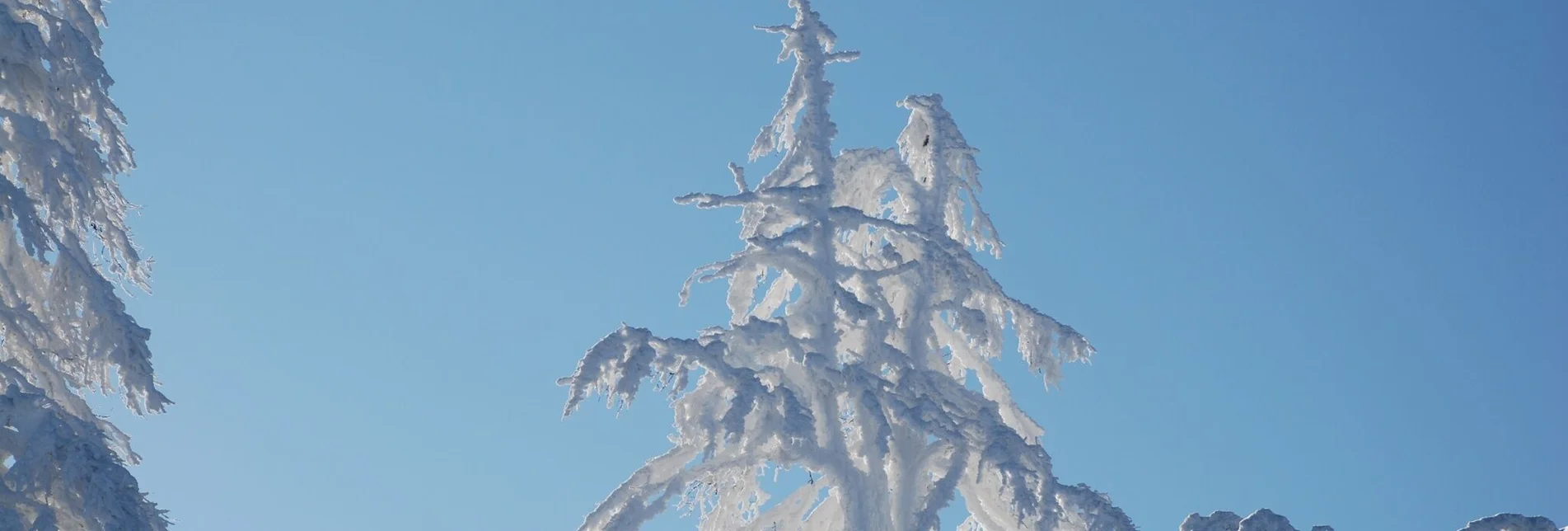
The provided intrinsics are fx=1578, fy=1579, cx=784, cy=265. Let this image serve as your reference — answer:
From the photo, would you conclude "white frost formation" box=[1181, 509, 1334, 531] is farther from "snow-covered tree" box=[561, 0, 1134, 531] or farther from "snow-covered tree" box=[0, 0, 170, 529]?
"snow-covered tree" box=[0, 0, 170, 529]

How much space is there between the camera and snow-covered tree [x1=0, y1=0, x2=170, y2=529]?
8.62 metres

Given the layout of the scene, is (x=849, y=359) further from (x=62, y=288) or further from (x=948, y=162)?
(x=62, y=288)

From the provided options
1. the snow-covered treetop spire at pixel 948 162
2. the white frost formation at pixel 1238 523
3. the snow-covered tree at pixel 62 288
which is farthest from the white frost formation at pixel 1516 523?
the snow-covered tree at pixel 62 288

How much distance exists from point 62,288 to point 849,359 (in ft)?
23.1

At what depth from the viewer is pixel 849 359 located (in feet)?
48.5

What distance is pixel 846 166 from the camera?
53.5ft

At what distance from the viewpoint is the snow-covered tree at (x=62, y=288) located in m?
8.62

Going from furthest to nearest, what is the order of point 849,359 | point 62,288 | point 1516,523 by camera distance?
point 849,359, point 1516,523, point 62,288

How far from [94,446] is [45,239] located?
157cm

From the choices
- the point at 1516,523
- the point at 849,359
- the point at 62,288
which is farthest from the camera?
the point at 849,359

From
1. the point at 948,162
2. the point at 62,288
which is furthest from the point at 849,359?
the point at 62,288

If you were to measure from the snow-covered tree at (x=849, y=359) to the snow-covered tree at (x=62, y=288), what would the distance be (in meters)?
→ 3.77

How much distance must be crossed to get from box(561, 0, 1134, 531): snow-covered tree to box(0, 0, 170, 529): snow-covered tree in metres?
3.77

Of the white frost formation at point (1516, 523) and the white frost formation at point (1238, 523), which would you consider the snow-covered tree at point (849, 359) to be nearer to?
the white frost formation at point (1238, 523)
